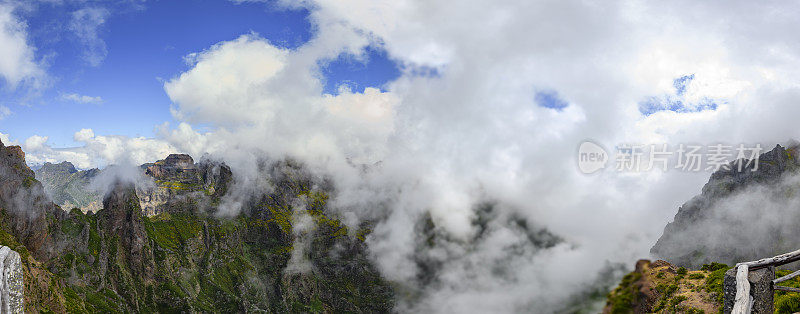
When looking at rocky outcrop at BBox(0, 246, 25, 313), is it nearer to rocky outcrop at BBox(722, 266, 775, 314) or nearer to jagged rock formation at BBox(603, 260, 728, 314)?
jagged rock formation at BBox(603, 260, 728, 314)

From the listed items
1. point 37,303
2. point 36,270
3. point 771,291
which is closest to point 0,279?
point 771,291

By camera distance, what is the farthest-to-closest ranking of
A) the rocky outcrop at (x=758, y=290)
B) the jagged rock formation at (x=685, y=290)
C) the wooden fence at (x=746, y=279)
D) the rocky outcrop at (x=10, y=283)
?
the jagged rock formation at (x=685, y=290) < the rocky outcrop at (x=10, y=283) < the rocky outcrop at (x=758, y=290) < the wooden fence at (x=746, y=279)

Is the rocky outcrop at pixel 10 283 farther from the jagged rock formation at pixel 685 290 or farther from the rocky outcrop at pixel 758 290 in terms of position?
the rocky outcrop at pixel 758 290

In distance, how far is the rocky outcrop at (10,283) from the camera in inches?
1342

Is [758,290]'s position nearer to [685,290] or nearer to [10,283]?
[685,290]

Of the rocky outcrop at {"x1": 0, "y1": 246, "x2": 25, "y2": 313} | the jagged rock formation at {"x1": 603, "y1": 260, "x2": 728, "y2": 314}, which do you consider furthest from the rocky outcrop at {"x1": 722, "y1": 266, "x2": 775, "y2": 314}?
the rocky outcrop at {"x1": 0, "y1": 246, "x2": 25, "y2": 313}

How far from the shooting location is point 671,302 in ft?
133

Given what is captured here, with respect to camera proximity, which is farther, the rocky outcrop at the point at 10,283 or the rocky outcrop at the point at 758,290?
the rocky outcrop at the point at 10,283

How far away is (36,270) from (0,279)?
230808mm

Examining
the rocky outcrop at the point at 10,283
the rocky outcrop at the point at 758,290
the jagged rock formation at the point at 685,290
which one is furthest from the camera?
the jagged rock formation at the point at 685,290

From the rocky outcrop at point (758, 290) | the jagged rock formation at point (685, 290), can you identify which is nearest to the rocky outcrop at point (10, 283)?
the jagged rock formation at point (685, 290)

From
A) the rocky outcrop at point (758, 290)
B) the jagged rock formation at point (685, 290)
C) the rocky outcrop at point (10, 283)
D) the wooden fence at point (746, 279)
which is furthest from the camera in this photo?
the jagged rock formation at point (685, 290)

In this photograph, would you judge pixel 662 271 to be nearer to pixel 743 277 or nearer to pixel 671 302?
pixel 671 302

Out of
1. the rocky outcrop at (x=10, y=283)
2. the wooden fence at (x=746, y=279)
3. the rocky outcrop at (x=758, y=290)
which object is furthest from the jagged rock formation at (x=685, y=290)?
the rocky outcrop at (x=10, y=283)
